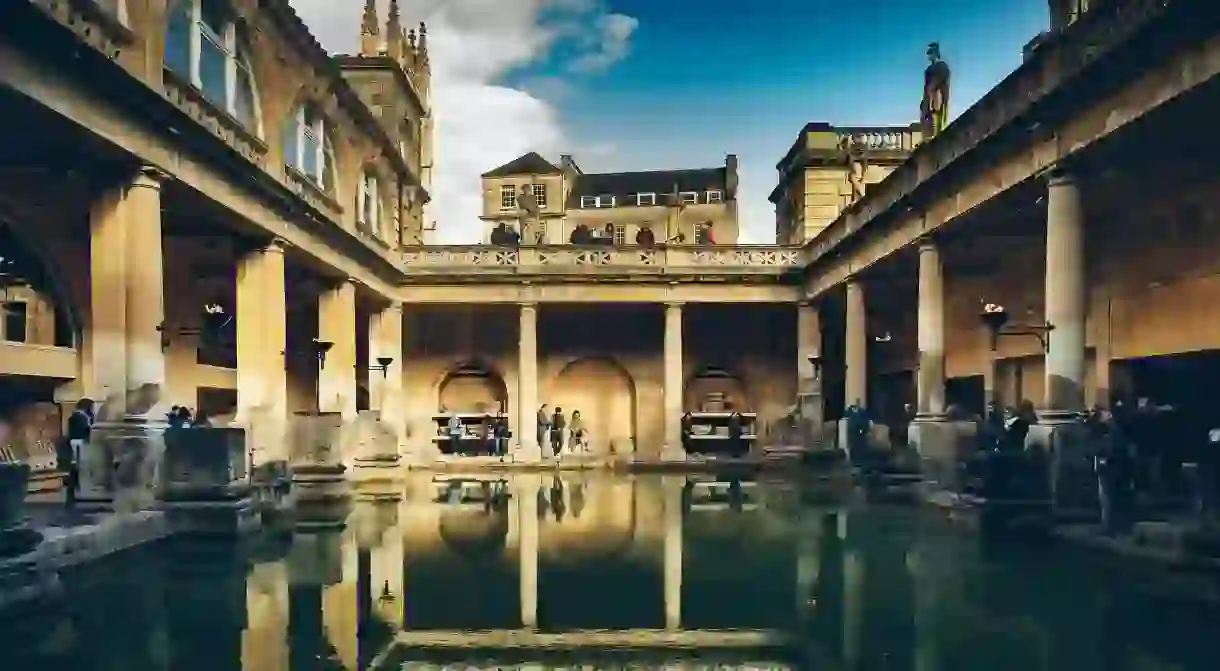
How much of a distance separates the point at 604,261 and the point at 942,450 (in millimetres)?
17006

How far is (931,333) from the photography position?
67.4ft

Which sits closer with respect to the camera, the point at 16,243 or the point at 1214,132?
the point at 1214,132

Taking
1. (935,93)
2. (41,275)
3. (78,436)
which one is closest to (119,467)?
(78,436)

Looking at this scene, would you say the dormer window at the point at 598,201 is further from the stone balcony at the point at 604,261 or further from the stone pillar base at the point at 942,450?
the stone pillar base at the point at 942,450

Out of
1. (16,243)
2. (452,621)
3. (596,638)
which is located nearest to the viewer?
(596,638)

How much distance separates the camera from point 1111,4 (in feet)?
41.2

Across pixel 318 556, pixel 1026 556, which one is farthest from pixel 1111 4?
pixel 318 556

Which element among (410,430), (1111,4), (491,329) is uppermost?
(1111,4)

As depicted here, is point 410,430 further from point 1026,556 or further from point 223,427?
point 1026,556

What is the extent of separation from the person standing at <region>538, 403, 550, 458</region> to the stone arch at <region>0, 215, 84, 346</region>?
52.8ft

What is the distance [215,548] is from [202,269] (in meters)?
17.1

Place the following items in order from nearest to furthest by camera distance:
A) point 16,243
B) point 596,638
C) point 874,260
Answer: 1. point 596,638
2. point 16,243
3. point 874,260

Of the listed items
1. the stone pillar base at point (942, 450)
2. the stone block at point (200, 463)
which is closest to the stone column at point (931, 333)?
the stone pillar base at point (942, 450)

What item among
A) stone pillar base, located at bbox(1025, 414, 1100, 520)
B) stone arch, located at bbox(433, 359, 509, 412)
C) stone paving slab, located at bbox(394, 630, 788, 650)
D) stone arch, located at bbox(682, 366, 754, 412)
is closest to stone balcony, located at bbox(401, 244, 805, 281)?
stone arch, located at bbox(433, 359, 509, 412)
